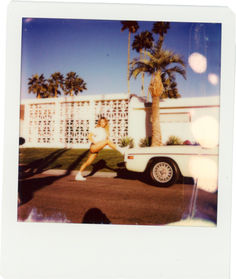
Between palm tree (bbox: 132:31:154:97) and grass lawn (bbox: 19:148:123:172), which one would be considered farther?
grass lawn (bbox: 19:148:123:172)

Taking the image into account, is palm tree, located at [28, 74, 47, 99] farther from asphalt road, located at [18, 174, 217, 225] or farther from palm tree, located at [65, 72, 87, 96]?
asphalt road, located at [18, 174, 217, 225]

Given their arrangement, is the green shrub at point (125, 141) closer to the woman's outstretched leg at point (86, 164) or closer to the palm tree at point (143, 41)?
the woman's outstretched leg at point (86, 164)

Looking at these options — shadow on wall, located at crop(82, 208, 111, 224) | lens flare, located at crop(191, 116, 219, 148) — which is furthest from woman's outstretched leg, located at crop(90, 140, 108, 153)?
lens flare, located at crop(191, 116, 219, 148)

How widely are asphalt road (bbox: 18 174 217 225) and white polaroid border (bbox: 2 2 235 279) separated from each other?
0.13m

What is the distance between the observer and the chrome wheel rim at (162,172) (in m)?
3.93

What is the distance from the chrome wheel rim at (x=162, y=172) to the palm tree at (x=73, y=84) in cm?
164

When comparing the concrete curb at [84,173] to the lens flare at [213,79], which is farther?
the concrete curb at [84,173]

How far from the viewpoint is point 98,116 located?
4023 millimetres

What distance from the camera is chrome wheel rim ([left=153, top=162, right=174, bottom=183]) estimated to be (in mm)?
3932

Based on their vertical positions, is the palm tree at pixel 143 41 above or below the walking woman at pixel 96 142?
above

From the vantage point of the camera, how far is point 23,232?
3920 millimetres

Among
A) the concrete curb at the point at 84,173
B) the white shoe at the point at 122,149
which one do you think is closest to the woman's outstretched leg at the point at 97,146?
the white shoe at the point at 122,149

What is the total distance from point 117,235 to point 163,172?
117 cm

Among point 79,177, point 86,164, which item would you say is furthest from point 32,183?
point 86,164
